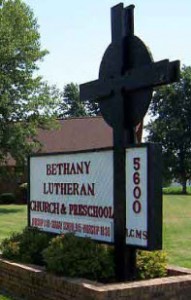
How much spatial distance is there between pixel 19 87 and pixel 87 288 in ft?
99.4

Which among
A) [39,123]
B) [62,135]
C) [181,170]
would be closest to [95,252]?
[39,123]

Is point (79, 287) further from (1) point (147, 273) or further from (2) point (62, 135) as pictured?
(2) point (62, 135)

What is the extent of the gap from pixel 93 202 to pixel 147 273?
1249mm

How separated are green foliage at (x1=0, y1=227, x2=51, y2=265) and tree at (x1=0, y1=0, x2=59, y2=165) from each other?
84.1ft

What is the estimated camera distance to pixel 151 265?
312 inches

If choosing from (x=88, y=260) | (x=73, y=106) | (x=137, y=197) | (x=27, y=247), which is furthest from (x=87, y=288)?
(x=73, y=106)

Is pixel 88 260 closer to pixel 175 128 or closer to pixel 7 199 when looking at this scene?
pixel 7 199

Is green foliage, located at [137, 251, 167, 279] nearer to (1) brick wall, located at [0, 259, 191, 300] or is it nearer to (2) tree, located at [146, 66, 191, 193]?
(1) brick wall, located at [0, 259, 191, 300]

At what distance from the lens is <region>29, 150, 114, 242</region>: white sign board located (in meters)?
8.05

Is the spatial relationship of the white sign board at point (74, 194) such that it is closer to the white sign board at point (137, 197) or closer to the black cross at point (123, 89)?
the black cross at point (123, 89)

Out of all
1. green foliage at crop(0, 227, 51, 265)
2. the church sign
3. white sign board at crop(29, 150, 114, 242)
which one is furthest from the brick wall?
white sign board at crop(29, 150, 114, 242)

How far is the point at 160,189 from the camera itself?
7164 millimetres

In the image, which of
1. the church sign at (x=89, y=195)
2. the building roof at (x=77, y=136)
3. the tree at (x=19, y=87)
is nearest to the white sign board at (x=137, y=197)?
the church sign at (x=89, y=195)

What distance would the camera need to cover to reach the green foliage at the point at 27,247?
8945 mm
